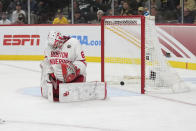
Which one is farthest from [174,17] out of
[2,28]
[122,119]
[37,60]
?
[122,119]

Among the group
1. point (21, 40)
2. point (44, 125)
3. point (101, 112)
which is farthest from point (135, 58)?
point (21, 40)

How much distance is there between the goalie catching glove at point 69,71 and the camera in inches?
239

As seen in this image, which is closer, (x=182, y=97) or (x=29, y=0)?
(x=182, y=97)

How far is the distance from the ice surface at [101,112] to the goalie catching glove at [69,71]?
0.35m

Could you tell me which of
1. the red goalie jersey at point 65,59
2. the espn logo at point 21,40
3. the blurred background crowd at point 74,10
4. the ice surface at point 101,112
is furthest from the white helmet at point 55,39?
the espn logo at point 21,40

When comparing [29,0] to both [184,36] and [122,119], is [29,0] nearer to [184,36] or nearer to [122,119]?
[184,36]

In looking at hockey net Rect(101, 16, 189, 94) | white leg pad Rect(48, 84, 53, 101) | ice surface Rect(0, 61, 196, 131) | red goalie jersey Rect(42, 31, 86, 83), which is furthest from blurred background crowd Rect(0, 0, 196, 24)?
white leg pad Rect(48, 84, 53, 101)

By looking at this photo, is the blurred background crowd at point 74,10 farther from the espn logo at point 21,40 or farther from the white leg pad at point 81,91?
the white leg pad at point 81,91

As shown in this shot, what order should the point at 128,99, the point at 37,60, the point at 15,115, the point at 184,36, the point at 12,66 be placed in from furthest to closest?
the point at 37,60 → the point at 12,66 → the point at 184,36 → the point at 128,99 → the point at 15,115

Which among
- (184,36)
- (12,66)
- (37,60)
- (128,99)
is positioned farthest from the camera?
(37,60)

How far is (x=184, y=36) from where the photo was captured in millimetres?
10453

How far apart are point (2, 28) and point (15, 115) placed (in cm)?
819

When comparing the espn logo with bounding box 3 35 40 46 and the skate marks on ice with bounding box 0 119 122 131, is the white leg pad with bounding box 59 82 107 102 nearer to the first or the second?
the skate marks on ice with bounding box 0 119 122 131

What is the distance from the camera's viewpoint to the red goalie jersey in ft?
20.1
